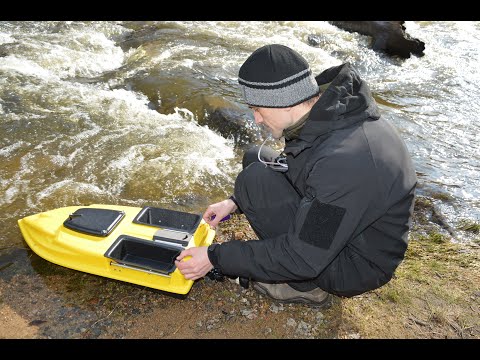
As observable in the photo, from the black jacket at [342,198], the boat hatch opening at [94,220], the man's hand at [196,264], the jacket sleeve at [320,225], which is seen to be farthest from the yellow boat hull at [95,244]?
the jacket sleeve at [320,225]

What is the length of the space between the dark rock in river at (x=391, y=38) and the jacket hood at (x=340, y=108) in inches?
285

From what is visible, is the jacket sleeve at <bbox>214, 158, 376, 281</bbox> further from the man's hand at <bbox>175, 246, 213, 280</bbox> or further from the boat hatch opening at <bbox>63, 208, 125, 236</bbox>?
the boat hatch opening at <bbox>63, 208, 125, 236</bbox>

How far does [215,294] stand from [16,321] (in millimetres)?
1193

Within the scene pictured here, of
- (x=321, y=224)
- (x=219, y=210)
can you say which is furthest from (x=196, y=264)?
(x=321, y=224)

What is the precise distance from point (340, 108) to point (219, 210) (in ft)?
4.00

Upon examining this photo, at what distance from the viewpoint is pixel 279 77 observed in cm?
216

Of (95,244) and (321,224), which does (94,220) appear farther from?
(321,224)

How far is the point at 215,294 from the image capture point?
2807 millimetres

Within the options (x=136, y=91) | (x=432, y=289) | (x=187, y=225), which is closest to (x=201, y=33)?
(x=136, y=91)

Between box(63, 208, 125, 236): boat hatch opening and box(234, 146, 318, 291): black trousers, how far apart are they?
3.14 feet

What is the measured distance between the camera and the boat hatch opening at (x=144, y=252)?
2.87 m

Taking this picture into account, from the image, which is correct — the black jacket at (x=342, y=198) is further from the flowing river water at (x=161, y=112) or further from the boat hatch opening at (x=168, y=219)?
the flowing river water at (x=161, y=112)

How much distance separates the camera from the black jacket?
6.42 feet

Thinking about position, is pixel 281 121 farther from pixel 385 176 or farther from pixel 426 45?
pixel 426 45
